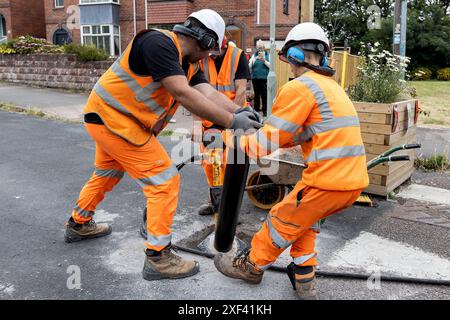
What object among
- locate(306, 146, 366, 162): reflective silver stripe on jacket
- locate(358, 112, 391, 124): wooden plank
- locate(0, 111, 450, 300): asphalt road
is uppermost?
locate(306, 146, 366, 162): reflective silver stripe on jacket

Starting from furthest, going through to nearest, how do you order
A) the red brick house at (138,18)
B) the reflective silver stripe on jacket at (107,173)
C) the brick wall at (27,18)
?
A: 1. the brick wall at (27,18)
2. the red brick house at (138,18)
3. the reflective silver stripe on jacket at (107,173)

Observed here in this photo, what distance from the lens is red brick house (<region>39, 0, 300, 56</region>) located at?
20.3 m

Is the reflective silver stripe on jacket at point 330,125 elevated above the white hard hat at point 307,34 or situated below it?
below

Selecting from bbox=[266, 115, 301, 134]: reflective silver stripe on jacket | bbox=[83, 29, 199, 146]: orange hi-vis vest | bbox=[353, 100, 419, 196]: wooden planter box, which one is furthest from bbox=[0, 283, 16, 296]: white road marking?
bbox=[353, 100, 419, 196]: wooden planter box

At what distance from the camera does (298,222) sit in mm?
2850

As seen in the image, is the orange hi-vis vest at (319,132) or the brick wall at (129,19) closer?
the orange hi-vis vest at (319,132)

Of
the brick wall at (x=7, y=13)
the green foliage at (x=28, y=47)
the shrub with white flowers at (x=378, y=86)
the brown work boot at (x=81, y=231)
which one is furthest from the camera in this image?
the brick wall at (x=7, y=13)

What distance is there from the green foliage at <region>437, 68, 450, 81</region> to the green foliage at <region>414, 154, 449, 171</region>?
2917 cm

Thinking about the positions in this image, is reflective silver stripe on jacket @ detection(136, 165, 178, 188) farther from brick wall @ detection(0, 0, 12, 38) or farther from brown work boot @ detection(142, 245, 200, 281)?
brick wall @ detection(0, 0, 12, 38)

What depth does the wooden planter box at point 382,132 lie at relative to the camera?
16.6ft

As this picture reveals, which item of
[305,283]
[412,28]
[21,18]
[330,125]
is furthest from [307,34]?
[412,28]

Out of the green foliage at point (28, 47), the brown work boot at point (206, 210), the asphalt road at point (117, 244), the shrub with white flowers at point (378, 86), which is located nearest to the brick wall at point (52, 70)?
the green foliage at point (28, 47)

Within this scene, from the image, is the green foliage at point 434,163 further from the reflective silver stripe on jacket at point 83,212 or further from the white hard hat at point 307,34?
the reflective silver stripe on jacket at point 83,212

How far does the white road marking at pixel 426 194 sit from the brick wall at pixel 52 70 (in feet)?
35.9
